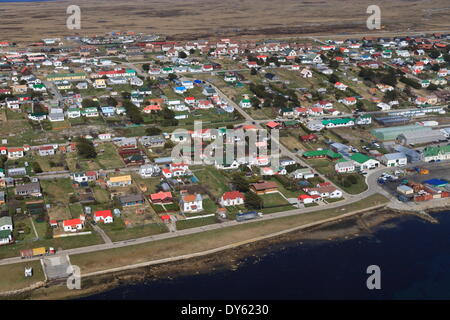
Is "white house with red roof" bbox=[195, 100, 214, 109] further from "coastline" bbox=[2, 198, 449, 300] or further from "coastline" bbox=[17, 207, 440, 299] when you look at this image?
"coastline" bbox=[17, 207, 440, 299]

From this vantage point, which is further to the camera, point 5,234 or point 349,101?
point 349,101

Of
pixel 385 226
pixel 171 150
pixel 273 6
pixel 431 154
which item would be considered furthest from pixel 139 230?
pixel 273 6

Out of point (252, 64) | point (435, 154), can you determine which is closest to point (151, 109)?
point (252, 64)

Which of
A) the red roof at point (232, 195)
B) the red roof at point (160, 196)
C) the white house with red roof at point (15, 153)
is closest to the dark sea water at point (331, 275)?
the red roof at point (232, 195)

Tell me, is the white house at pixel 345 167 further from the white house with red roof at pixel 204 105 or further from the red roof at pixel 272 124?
the white house with red roof at pixel 204 105

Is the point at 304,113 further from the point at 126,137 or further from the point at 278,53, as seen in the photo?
the point at 278,53

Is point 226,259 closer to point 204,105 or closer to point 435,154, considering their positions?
point 435,154

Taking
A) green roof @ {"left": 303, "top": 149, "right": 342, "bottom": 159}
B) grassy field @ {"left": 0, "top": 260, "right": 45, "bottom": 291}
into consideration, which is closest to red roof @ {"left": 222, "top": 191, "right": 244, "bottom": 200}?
green roof @ {"left": 303, "top": 149, "right": 342, "bottom": 159}
